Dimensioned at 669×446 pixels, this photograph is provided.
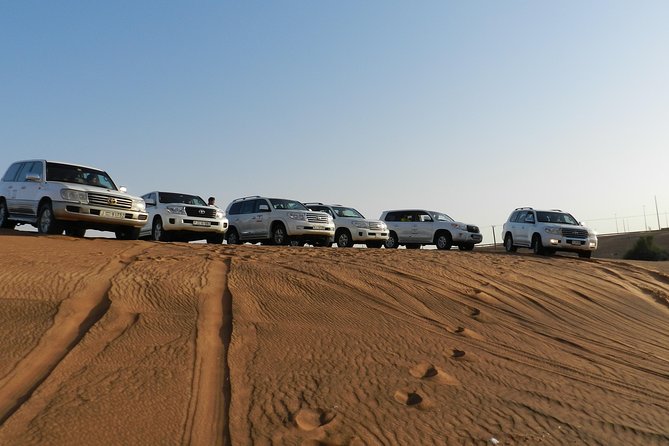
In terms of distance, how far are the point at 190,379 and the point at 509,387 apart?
2813 millimetres

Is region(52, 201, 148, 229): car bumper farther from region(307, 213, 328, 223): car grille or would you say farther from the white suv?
the white suv

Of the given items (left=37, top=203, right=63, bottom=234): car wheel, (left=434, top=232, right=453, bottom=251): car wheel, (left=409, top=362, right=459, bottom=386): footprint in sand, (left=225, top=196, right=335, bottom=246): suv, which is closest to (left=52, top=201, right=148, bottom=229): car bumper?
(left=37, top=203, right=63, bottom=234): car wheel

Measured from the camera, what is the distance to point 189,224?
15023 mm

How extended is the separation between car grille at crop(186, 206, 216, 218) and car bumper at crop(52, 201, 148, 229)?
2381mm

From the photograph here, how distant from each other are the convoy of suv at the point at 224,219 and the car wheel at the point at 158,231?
0.03 m

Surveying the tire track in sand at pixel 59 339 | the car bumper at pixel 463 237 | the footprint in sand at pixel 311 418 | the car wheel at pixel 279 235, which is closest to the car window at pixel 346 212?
the car wheel at pixel 279 235

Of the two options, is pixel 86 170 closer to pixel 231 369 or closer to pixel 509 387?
pixel 231 369

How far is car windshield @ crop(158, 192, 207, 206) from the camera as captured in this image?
1571 cm

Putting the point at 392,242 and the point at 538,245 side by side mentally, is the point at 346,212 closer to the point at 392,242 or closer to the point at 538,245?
the point at 392,242

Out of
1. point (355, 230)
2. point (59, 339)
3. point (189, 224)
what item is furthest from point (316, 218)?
point (59, 339)

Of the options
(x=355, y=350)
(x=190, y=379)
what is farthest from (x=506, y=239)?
(x=190, y=379)

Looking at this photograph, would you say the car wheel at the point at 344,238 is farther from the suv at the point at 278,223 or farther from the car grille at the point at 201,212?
the car grille at the point at 201,212

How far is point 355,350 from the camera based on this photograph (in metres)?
5.35

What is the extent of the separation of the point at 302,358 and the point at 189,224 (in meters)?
10.8
